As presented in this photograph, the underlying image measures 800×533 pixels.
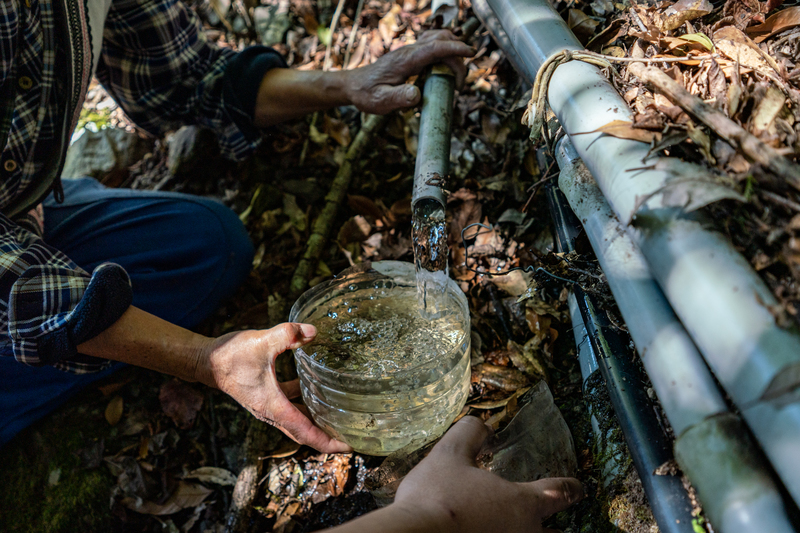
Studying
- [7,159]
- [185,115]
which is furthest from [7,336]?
[185,115]

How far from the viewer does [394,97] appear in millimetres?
2148

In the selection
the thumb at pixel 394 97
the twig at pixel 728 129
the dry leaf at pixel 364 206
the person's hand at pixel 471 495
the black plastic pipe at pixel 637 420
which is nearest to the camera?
the twig at pixel 728 129

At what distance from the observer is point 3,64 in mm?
1761

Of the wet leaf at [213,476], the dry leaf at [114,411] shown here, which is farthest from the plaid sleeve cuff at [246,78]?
the wet leaf at [213,476]

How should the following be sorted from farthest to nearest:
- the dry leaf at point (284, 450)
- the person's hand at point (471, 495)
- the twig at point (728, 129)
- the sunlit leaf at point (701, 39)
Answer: the dry leaf at point (284, 450)
the sunlit leaf at point (701, 39)
the person's hand at point (471, 495)
the twig at point (728, 129)

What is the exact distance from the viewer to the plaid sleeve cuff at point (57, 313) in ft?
5.08

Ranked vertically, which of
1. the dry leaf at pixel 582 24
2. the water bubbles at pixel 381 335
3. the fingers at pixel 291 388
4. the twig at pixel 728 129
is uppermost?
the twig at pixel 728 129

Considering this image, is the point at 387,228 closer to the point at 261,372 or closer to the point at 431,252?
the point at 431,252

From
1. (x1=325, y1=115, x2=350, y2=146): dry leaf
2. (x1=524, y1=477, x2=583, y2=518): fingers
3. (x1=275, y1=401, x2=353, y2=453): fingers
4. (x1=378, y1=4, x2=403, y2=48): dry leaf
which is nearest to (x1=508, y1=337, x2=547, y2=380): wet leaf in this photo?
(x1=524, y1=477, x2=583, y2=518): fingers

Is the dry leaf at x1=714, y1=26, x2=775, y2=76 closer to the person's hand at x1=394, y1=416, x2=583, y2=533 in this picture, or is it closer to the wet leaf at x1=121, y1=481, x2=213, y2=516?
the person's hand at x1=394, y1=416, x2=583, y2=533

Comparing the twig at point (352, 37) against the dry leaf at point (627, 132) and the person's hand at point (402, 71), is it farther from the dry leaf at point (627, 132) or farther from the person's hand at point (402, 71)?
the dry leaf at point (627, 132)

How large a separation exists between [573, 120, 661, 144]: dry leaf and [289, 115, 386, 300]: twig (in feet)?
5.25

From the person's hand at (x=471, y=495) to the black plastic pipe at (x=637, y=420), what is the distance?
10.3 inches

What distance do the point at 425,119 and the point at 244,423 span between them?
4.74 feet
